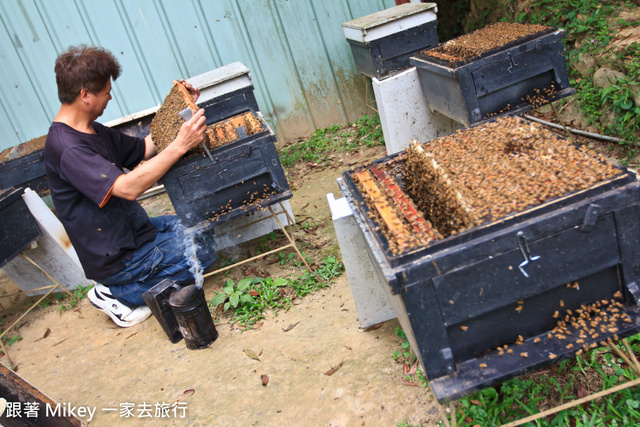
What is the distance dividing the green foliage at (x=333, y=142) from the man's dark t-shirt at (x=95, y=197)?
8.98 ft

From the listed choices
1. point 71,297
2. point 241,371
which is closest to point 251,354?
point 241,371

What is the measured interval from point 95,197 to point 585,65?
475 cm

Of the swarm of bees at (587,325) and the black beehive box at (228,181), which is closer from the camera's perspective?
the swarm of bees at (587,325)

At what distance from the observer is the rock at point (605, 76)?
4.46 m

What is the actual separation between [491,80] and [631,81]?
145 cm

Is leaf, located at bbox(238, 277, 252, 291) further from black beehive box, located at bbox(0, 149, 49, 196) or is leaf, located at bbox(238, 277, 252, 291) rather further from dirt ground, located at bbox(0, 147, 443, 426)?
black beehive box, located at bbox(0, 149, 49, 196)

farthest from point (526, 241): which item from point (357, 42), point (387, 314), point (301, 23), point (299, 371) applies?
point (301, 23)

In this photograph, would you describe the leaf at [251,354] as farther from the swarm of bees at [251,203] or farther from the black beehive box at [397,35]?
the black beehive box at [397,35]

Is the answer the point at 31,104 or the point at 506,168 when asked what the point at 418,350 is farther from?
the point at 31,104

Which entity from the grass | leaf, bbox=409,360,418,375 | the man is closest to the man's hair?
the man

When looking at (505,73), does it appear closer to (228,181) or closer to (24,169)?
(228,181)

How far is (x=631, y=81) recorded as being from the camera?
4.26m

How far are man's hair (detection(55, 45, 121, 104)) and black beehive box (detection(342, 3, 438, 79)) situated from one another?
2762 millimetres

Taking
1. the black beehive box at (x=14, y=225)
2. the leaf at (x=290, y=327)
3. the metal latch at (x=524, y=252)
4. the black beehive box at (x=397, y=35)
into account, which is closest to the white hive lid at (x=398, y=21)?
the black beehive box at (x=397, y=35)
